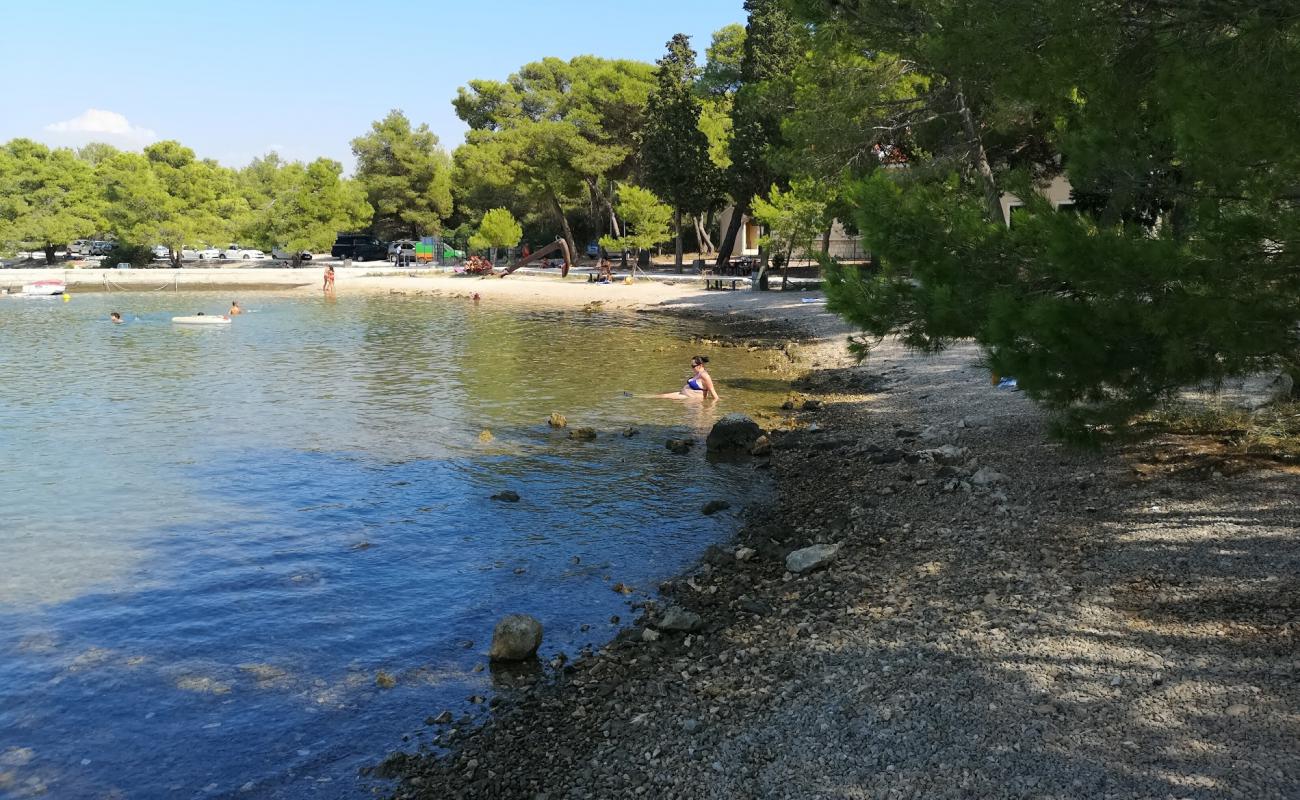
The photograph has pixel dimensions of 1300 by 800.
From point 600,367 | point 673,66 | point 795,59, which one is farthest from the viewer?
point 673,66

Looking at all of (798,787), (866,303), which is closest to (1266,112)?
(866,303)

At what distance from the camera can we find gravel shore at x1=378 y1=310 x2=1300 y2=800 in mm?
5547

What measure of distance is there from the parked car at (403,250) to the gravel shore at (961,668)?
66575 millimetres

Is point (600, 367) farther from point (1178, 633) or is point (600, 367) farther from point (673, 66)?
point (673, 66)

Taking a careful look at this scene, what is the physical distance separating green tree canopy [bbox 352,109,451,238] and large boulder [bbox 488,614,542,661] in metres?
71.4

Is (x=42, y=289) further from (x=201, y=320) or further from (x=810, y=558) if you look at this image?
(x=810, y=558)


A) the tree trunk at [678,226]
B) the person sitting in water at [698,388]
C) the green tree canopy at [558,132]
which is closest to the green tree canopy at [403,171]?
the green tree canopy at [558,132]

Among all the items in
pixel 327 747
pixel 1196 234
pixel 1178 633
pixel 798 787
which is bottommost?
pixel 327 747

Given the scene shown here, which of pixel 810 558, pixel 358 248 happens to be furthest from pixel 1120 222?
pixel 358 248

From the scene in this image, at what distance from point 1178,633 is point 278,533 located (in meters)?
10.5

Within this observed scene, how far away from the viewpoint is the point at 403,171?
7588cm

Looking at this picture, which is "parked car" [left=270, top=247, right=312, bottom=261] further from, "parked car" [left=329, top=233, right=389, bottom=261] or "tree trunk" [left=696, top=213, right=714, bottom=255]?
"tree trunk" [left=696, top=213, right=714, bottom=255]

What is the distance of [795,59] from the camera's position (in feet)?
129

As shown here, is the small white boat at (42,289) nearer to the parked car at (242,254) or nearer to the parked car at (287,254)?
the parked car at (287,254)
